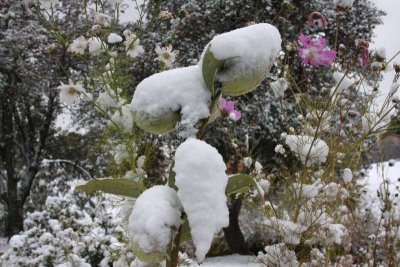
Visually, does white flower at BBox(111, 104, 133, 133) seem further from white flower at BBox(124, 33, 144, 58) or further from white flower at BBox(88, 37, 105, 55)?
white flower at BBox(124, 33, 144, 58)

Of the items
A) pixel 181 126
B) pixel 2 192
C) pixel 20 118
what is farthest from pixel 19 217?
pixel 181 126

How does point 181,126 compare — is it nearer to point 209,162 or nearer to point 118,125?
point 209,162

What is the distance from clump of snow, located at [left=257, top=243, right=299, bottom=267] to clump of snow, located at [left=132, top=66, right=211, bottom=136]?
716 mm

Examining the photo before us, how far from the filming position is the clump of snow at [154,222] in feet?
1.29

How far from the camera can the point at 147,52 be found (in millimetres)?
8109

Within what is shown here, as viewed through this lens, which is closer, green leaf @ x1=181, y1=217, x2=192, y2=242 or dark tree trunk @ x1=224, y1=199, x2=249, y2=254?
green leaf @ x1=181, y1=217, x2=192, y2=242

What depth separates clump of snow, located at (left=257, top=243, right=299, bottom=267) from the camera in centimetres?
110

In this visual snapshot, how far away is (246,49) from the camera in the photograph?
0.43m

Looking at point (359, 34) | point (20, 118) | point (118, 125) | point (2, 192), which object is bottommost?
point (118, 125)

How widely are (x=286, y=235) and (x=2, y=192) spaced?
9.27 metres

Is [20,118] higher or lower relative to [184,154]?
higher

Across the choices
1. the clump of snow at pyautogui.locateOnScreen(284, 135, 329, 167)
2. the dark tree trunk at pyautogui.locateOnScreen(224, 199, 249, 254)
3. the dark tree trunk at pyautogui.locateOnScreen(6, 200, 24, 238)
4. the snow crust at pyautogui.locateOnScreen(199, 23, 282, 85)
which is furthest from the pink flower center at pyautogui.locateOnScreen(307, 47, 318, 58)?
the dark tree trunk at pyautogui.locateOnScreen(6, 200, 24, 238)

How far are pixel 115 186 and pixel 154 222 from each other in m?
0.10

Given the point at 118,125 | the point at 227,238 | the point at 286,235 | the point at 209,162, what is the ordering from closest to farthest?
the point at 209,162 → the point at 286,235 → the point at 118,125 → the point at 227,238
